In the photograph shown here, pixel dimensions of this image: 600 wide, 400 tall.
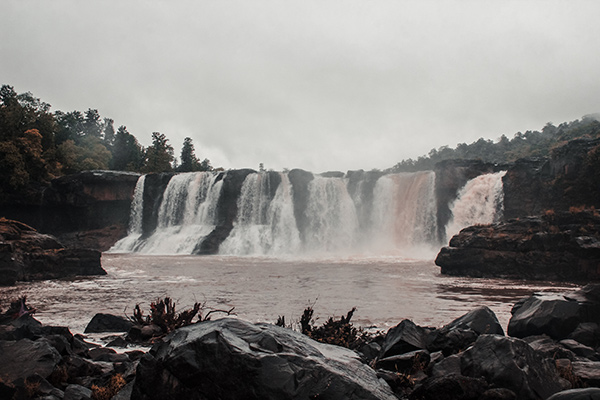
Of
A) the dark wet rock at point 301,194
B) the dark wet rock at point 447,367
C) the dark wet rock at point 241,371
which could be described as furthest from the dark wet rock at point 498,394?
the dark wet rock at point 301,194

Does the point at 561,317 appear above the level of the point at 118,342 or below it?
above

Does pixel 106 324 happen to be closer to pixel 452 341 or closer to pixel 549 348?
pixel 452 341

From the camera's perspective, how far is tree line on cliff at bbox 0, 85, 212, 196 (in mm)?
46000

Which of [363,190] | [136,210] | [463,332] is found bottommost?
[463,332]

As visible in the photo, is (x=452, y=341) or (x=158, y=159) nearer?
(x=452, y=341)

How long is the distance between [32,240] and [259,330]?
21.3m

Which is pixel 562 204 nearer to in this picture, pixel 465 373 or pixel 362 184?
pixel 362 184

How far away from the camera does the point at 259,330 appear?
14.5 feet

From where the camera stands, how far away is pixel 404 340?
20.8 ft

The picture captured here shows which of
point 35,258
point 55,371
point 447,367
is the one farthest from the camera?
point 35,258

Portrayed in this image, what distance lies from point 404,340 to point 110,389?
3.95m

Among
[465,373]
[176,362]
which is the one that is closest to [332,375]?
[176,362]

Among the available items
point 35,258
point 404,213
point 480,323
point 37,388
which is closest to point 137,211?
point 404,213

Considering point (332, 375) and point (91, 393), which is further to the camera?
point (91, 393)
